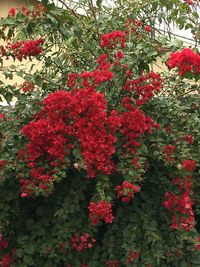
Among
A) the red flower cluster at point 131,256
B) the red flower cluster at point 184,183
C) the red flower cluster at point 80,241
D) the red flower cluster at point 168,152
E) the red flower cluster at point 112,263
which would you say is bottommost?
the red flower cluster at point 112,263

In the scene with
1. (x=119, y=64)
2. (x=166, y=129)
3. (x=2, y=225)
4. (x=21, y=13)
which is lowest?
(x=2, y=225)

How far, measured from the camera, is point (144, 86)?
9.35 feet

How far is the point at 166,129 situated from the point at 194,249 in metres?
0.78

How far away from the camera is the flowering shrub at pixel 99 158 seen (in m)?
2.50

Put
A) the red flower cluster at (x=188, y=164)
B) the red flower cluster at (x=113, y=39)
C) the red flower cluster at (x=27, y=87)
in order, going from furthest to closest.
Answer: the red flower cluster at (x=27, y=87)
the red flower cluster at (x=113, y=39)
the red flower cluster at (x=188, y=164)

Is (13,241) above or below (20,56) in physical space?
below

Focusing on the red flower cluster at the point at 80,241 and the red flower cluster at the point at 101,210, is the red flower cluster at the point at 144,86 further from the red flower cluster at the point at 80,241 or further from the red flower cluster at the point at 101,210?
the red flower cluster at the point at 80,241

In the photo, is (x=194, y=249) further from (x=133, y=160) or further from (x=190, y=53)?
→ (x=190, y=53)

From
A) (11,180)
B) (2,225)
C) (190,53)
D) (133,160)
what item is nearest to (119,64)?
(190,53)

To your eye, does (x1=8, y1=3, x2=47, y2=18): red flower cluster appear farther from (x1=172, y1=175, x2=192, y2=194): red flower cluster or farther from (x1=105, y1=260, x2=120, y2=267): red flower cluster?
(x1=105, y1=260, x2=120, y2=267): red flower cluster

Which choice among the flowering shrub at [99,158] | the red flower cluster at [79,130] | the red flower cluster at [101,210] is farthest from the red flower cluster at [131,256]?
the red flower cluster at [79,130]

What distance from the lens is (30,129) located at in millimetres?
2562

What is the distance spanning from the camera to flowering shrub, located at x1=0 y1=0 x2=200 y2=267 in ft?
8.20

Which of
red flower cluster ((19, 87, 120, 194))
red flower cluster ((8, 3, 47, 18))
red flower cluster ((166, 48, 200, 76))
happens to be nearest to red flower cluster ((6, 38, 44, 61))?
red flower cluster ((8, 3, 47, 18))
